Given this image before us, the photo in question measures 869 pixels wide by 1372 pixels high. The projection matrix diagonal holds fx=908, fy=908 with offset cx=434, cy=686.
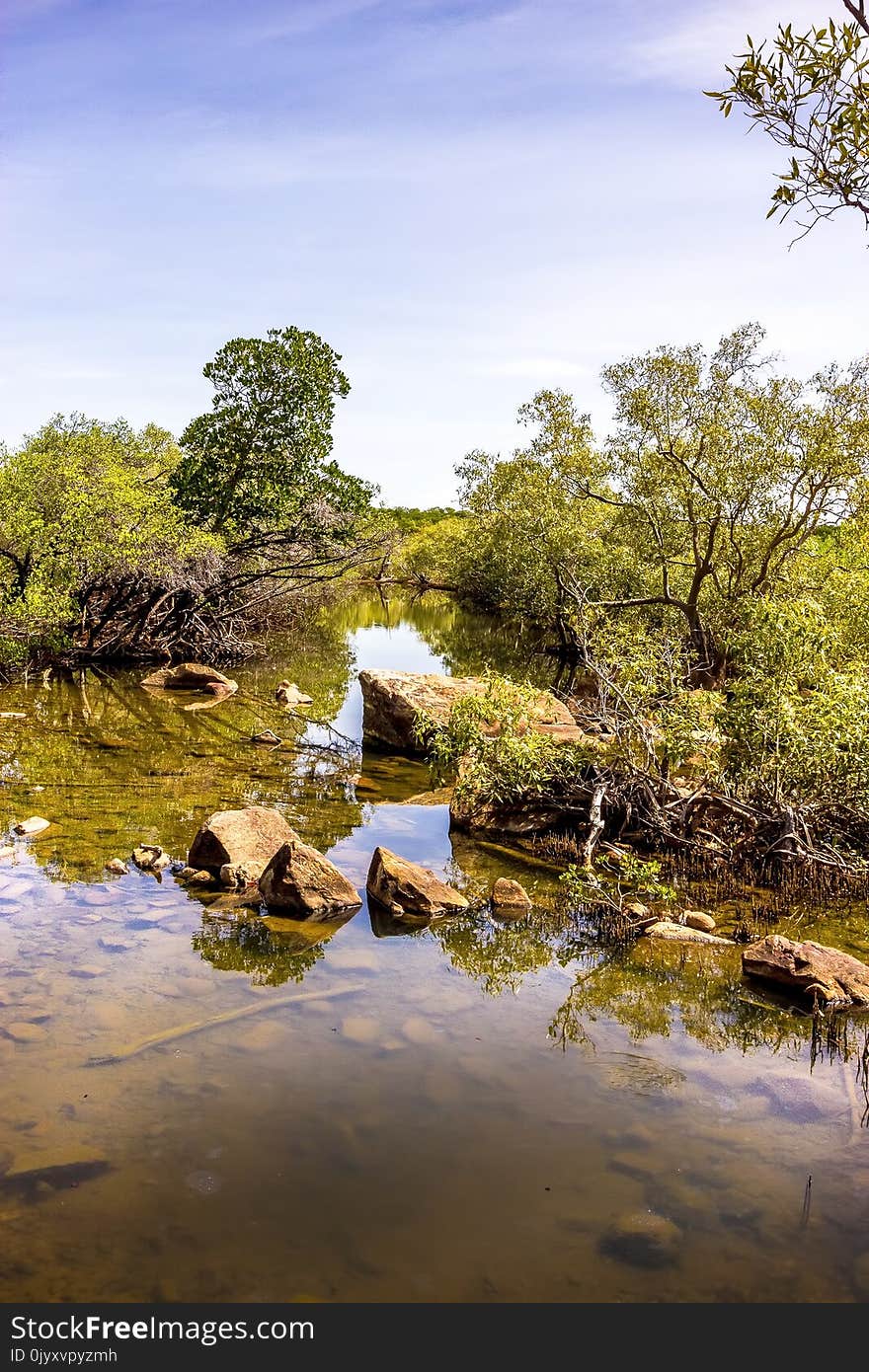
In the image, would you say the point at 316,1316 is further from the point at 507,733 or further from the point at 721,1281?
the point at 507,733

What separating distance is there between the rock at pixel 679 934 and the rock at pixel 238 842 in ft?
11.2

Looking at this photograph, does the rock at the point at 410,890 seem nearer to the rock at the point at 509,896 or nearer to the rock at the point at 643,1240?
the rock at the point at 509,896

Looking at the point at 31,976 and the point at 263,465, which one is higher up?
the point at 263,465

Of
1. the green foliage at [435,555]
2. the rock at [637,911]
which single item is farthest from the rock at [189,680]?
the green foliage at [435,555]

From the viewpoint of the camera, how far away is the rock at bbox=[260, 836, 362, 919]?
27.0ft

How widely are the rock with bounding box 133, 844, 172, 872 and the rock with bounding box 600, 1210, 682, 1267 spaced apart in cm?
606

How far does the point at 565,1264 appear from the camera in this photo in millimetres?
4121

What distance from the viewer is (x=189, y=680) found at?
21422 mm

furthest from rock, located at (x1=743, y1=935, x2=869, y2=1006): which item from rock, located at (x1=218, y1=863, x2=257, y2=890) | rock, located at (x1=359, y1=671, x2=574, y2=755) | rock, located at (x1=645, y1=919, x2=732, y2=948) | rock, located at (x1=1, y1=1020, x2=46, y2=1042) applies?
rock, located at (x1=359, y1=671, x2=574, y2=755)

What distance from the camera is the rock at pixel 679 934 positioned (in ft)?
25.9

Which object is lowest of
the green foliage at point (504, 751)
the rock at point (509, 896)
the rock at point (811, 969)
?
the rock at point (509, 896)

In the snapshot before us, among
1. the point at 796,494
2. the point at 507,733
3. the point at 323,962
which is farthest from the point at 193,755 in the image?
the point at 796,494

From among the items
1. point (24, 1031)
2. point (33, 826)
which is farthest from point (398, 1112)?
point (33, 826)

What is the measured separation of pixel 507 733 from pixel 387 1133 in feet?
19.0
